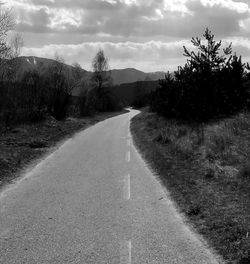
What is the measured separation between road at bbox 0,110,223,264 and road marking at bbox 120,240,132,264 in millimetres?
14

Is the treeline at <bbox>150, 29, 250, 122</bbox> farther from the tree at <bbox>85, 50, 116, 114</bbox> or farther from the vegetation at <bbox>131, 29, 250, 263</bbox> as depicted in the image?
the tree at <bbox>85, 50, 116, 114</bbox>

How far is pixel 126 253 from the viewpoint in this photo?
235 inches

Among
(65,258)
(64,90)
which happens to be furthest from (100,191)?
(64,90)

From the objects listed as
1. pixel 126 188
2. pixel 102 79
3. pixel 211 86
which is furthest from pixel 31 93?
pixel 102 79

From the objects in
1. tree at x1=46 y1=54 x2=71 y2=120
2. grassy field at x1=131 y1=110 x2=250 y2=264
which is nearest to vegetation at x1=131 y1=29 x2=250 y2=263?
grassy field at x1=131 y1=110 x2=250 y2=264

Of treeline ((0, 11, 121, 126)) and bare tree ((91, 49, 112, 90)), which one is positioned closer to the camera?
treeline ((0, 11, 121, 126))

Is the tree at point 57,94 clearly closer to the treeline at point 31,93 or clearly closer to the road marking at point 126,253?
the treeline at point 31,93

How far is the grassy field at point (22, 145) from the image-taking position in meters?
13.1

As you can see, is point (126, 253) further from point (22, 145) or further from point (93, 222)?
point (22, 145)

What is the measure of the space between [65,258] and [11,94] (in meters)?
21.6

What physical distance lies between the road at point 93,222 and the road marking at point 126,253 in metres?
0.01

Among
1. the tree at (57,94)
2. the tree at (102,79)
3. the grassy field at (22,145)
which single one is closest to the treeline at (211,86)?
the grassy field at (22,145)

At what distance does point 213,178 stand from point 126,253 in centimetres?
552

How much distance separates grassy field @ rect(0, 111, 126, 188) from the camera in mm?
13125
